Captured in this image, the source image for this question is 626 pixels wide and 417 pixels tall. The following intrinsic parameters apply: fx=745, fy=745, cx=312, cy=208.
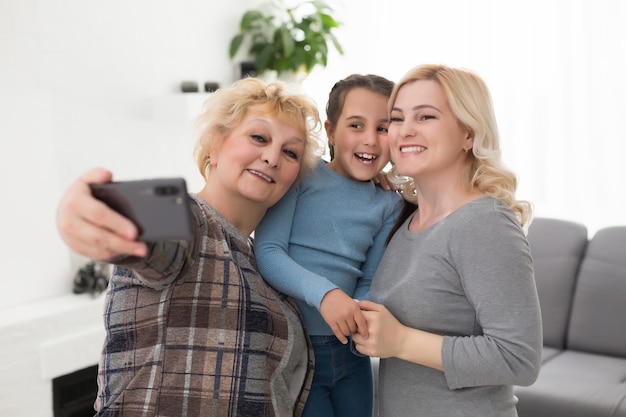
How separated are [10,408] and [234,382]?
2.26 m

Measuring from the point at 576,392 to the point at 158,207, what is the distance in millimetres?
2453

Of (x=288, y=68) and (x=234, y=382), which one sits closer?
(x=234, y=382)

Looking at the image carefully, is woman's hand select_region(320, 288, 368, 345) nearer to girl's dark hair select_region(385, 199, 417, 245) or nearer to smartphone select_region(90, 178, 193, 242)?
girl's dark hair select_region(385, 199, 417, 245)

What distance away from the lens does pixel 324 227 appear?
175cm

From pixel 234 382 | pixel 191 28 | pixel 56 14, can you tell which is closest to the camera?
pixel 234 382

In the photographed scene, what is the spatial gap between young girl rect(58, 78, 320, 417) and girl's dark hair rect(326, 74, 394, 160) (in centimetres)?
31

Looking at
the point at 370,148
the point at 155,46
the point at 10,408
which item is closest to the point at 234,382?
the point at 370,148

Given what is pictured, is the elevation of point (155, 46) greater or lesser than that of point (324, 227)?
greater

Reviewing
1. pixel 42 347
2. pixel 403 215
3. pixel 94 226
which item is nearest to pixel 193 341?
pixel 94 226

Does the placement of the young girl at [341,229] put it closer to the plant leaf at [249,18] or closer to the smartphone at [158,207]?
the smartphone at [158,207]

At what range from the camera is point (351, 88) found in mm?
1850

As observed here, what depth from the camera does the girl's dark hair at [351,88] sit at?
1.82 m

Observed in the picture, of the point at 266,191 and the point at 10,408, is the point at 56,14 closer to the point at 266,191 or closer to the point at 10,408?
the point at 10,408

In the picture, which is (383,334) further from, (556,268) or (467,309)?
(556,268)
